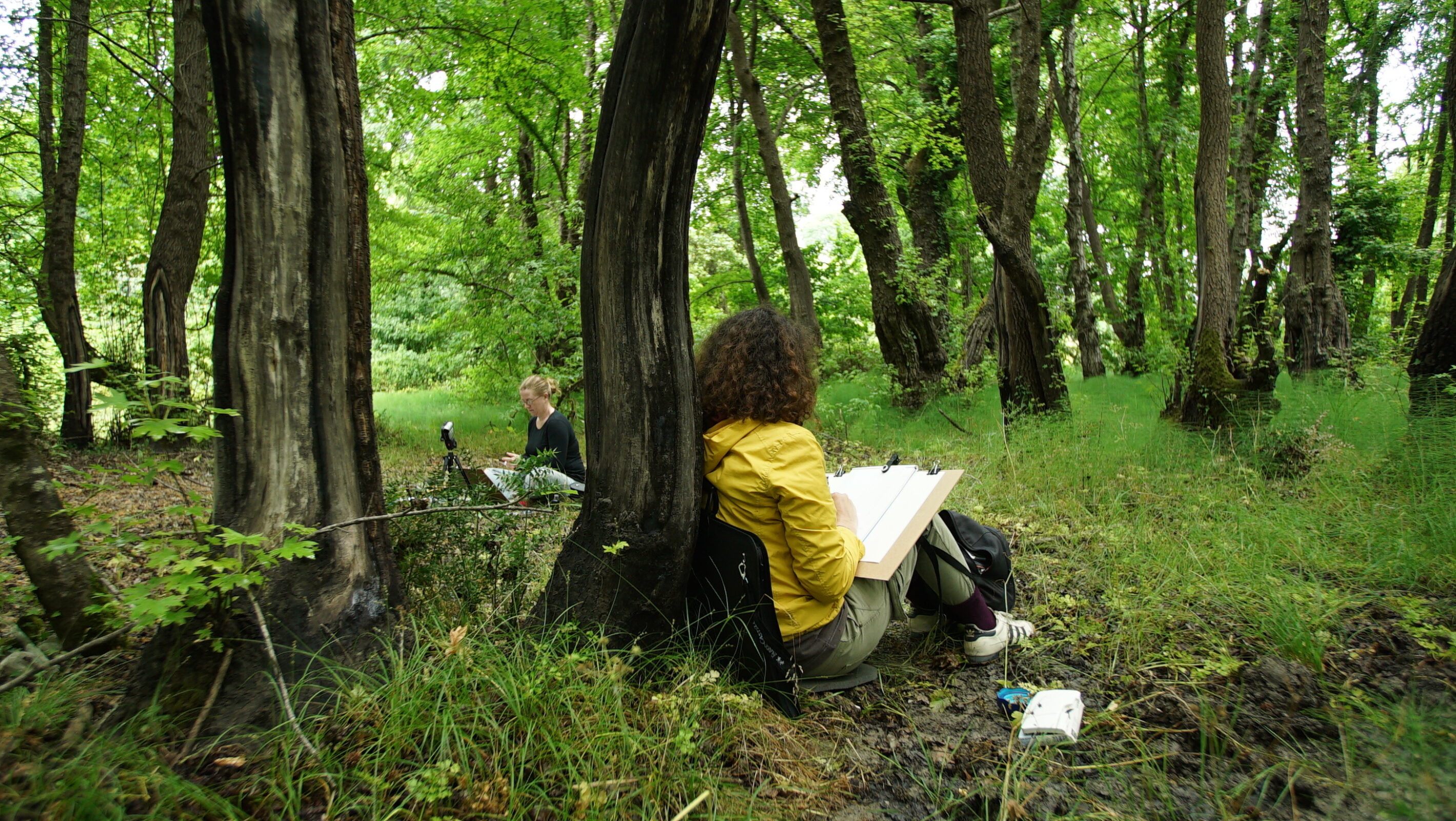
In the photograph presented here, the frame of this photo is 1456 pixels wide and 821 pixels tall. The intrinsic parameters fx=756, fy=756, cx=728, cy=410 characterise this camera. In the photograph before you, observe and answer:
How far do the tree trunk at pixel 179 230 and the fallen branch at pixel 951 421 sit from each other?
29.0 ft

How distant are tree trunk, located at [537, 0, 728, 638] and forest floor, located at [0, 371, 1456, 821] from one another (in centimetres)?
26

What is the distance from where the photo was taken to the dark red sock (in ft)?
11.3

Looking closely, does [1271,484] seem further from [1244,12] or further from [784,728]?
[1244,12]

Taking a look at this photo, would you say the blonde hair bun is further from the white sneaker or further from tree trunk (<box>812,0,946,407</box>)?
tree trunk (<box>812,0,946,407</box>)

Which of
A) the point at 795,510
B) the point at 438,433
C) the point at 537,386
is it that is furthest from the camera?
the point at 438,433

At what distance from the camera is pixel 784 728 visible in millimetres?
2760

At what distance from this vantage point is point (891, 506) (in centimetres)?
332

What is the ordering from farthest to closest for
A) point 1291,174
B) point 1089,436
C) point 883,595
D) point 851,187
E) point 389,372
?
point 389,372 → point 1291,174 → point 851,187 → point 1089,436 → point 883,595

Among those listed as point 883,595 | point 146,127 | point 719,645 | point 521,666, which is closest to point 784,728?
point 719,645

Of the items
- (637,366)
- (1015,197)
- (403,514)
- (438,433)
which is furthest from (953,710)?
(438,433)

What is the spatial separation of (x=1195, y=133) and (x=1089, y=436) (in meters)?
16.2

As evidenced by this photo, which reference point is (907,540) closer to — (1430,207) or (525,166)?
(525,166)

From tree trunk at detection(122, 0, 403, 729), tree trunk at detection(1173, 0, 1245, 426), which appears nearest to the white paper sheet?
tree trunk at detection(122, 0, 403, 729)

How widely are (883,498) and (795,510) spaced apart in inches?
31.8
